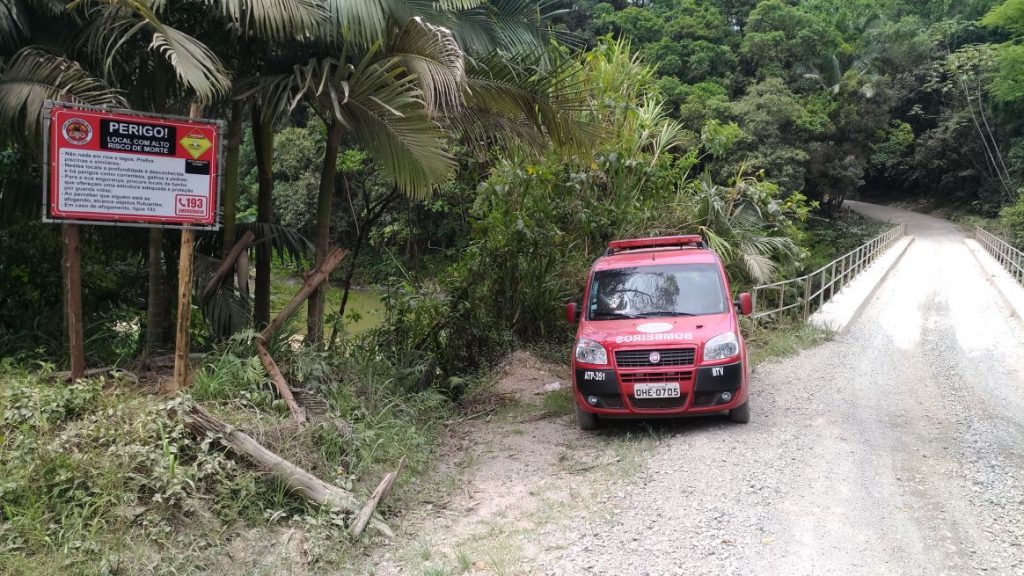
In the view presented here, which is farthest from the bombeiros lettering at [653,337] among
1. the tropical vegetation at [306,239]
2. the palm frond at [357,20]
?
the palm frond at [357,20]

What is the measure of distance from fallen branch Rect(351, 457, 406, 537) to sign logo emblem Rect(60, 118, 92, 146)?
314 centimetres

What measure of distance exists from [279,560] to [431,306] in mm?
5622

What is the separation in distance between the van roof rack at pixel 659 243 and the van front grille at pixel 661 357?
2091 mm

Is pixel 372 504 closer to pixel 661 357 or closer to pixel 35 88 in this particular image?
pixel 661 357

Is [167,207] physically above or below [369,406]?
above

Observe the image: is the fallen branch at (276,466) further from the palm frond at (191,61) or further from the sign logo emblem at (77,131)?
the palm frond at (191,61)

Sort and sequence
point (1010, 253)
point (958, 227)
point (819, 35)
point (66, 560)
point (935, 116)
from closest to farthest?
point (66, 560) < point (1010, 253) < point (819, 35) < point (958, 227) < point (935, 116)

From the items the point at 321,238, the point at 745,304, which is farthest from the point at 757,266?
the point at 321,238

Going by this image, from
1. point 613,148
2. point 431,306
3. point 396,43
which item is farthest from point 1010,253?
point 396,43

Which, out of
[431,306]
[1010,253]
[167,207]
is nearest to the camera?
[167,207]

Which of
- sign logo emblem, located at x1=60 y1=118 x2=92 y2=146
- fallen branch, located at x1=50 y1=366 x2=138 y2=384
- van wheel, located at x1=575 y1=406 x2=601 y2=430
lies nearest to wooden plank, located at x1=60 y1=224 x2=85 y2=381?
fallen branch, located at x1=50 y1=366 x2=138 y2=384

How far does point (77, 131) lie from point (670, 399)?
5.24 meters

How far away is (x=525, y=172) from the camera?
36.4ft

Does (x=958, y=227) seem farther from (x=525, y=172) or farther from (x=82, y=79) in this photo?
(x=82, y=79)
